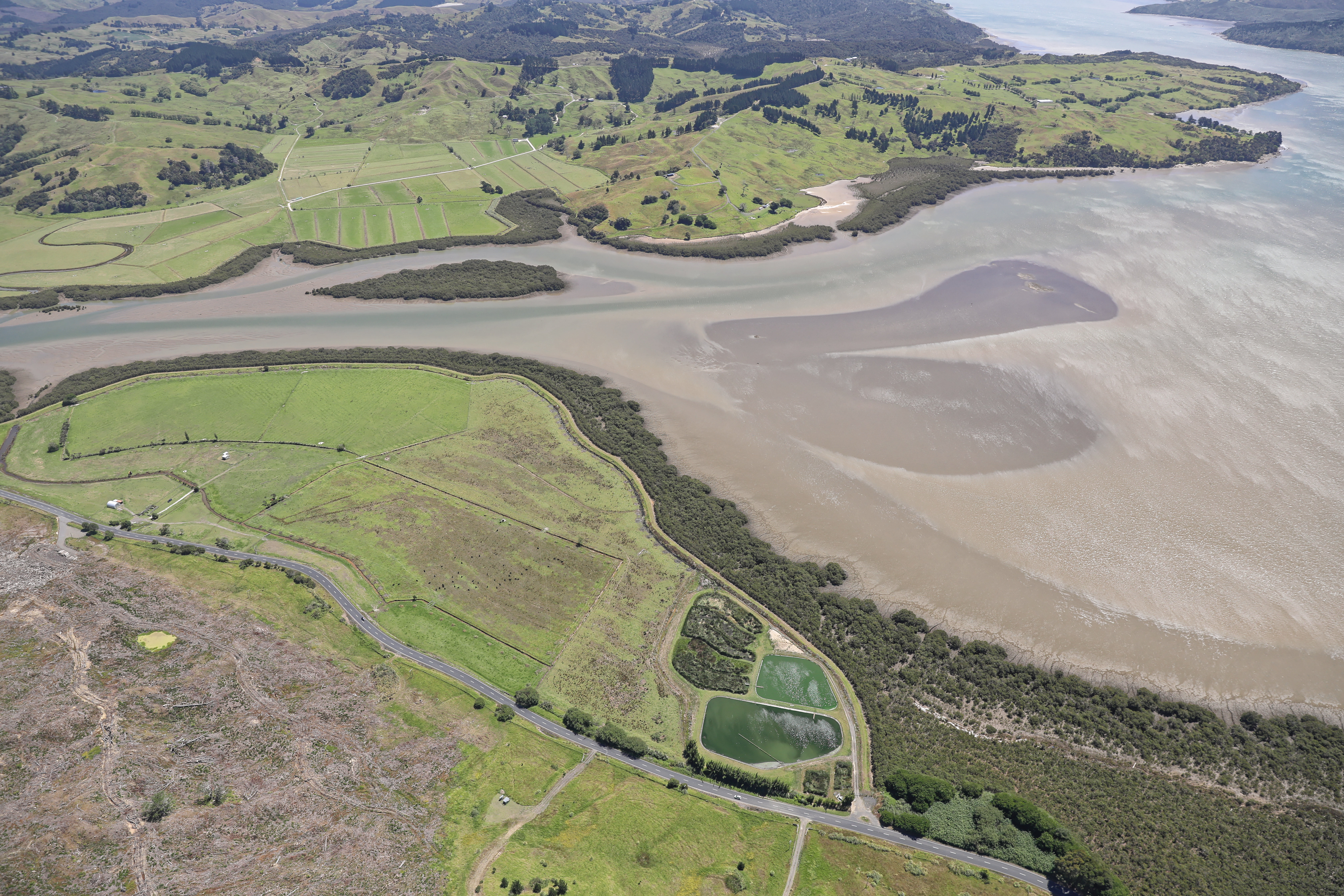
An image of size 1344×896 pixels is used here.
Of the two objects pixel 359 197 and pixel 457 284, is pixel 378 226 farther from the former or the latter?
pixel 457 284

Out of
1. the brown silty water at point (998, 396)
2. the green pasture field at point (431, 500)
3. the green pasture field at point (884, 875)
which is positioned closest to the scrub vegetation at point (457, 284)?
the brown silty water at point (998, 396)

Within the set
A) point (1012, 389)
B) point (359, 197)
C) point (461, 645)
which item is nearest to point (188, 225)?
point (359, 197)

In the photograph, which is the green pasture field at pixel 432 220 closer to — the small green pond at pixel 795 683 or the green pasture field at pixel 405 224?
the green pasture field at pixel 405 224

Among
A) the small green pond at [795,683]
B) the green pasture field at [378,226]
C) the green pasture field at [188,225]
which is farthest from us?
the green pasture field at [378,226]

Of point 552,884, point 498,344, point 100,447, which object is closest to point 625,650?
point 552,884

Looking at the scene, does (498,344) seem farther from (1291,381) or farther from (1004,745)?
(1291,381)

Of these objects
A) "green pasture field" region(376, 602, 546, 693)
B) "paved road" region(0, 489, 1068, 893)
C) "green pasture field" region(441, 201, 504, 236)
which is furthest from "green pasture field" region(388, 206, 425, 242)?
"green pasture field" region(376, 602, 546, 693)

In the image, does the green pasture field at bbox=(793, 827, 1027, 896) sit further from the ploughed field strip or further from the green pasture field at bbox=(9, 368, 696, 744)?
the ploughed field strip
